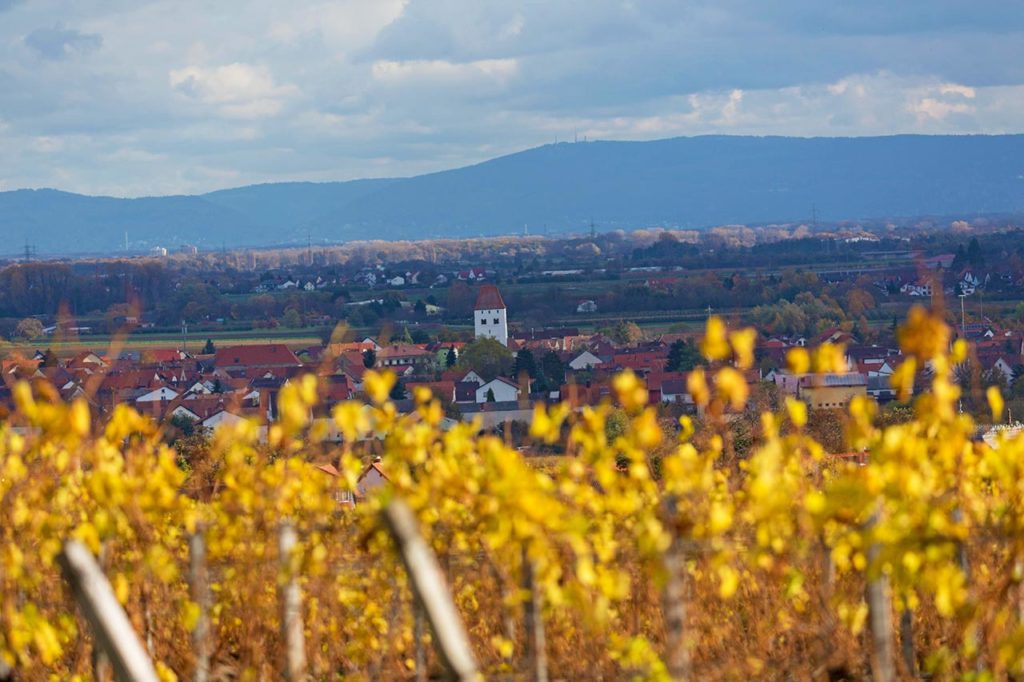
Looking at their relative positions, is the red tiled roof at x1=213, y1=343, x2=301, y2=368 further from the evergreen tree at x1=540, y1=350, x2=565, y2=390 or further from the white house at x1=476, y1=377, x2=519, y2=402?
the white house at x1=476, y1=377, x2=519, y2=402

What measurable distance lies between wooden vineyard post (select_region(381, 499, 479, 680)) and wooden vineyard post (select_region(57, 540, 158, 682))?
814 millimetres

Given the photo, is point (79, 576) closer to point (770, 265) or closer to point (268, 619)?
point (268, 619)

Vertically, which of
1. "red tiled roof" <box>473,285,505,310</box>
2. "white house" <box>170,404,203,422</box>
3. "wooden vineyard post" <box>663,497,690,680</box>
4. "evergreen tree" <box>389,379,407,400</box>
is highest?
"wooden vineyard post" <box>663,497,690,680</box>

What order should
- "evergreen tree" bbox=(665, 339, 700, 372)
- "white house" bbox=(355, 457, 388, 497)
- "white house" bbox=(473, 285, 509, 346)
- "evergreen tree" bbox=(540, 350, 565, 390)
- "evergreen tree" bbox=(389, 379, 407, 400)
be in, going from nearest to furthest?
1. "white house" bbox=(355, 457, 388, 497)
2. "evergreen tree" bbox=(389, 379, 407, 400)
3. "evergreen tree" bbox=(540, 350, 565, 390)
4. "evergreen tree" bbox=(665, 339, 700, 372)
5. "white house" bbox=(473, 285, 509, 346)

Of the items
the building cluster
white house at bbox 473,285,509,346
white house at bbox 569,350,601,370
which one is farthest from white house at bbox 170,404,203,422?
white house at bbox 473,285,509,346

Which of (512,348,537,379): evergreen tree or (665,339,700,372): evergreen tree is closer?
(512,348,537,379): evergreen tree

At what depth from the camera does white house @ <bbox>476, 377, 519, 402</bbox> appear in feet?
159

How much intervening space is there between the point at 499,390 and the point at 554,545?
44.8 metres

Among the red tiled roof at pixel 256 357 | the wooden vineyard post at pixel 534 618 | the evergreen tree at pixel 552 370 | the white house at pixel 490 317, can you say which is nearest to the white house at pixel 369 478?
the wooden vineyard post at pixel 534 618

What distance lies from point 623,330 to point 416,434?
62840 millimetres

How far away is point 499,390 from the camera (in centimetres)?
4931

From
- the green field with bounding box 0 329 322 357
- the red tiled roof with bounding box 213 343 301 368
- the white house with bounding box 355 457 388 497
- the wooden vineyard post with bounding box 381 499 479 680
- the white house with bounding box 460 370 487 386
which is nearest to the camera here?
the wooden vineyard post with bounding box 381 499 479 680

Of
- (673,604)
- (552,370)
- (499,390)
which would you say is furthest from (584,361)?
(673,604)

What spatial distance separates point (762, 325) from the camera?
68.1 metres
